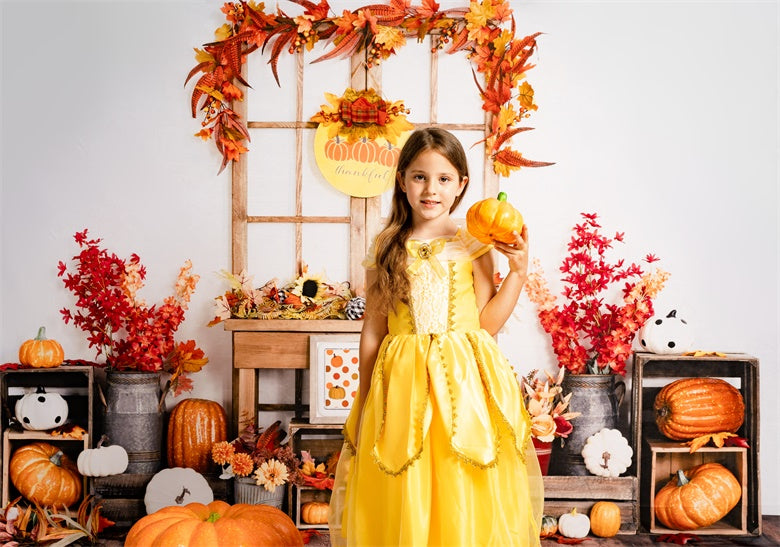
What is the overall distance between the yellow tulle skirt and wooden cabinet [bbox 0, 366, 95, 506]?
1821mm

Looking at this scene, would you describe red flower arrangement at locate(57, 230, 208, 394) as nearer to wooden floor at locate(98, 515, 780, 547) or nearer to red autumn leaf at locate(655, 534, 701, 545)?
wooden floor at locate(98, 515, 780, 547)

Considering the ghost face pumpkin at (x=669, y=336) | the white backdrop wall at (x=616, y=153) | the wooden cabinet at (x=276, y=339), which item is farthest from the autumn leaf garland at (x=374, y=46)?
the ghost face pumpkin at (x=669, y=336)

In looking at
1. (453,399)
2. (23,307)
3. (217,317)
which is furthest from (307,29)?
(453,399)

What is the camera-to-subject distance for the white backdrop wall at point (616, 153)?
11.5 ft

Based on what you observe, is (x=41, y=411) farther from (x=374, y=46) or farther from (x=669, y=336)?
(x=669, y=336)

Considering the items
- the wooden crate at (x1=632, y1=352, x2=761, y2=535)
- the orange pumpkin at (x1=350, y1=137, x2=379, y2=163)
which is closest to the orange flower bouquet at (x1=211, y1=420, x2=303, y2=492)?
the orange pumpkin at (x1=350, y1=137, x2=379, y2=163)

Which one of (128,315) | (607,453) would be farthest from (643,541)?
(128,315)

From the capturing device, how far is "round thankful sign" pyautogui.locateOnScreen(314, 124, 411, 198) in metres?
3.53

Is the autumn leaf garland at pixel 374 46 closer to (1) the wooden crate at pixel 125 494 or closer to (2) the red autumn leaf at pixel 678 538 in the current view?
(1) the wooden crate at pixel 125 494

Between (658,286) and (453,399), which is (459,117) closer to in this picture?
(658,286)

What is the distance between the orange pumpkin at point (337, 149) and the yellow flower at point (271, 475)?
1.43 meters

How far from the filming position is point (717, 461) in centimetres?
334

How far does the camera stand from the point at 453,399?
1873 millimetres

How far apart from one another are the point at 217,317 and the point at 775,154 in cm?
273
